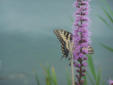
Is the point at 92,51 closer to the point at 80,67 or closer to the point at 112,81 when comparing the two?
the point at 80,67

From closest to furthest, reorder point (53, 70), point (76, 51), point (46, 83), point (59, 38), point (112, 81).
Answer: point (46, 83) → point (53, 70) → point (112, 81) → point (76, 51) → point (59, 38)

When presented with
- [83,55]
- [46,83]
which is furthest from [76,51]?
[46,83]

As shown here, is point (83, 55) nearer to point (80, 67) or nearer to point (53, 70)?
point (80, 67)

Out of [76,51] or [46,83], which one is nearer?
[46,83]

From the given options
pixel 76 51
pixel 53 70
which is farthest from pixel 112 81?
pixel 53 70

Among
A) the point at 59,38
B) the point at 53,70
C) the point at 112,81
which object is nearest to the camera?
the point at 53,70

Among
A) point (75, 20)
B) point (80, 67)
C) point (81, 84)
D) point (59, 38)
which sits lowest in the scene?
point (81, 84)

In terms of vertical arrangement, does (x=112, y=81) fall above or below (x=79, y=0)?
A: below

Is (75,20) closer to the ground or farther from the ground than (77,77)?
farther from the ground

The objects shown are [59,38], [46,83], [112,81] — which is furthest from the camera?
[59,38]
